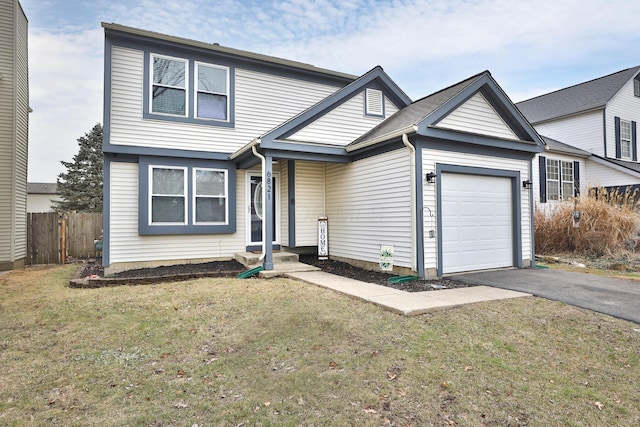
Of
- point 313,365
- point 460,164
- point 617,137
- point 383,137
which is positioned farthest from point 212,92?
point 617,137

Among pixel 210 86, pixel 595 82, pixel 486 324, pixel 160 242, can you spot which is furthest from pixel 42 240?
pixel 595 82

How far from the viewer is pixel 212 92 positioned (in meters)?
9.79

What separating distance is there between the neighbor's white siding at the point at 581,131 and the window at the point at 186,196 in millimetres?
17439

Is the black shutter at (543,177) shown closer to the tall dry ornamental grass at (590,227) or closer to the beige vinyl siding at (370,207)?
the tall dry ornamental grass at (590,227)

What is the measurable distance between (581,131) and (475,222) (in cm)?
1434

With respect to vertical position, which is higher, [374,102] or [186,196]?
[374,102]

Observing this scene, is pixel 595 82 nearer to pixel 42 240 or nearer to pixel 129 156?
pixel 129 156

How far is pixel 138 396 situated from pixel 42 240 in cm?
1087

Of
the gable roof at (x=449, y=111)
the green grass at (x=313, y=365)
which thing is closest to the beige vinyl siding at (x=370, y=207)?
the gable roof at (x=449, y=111)

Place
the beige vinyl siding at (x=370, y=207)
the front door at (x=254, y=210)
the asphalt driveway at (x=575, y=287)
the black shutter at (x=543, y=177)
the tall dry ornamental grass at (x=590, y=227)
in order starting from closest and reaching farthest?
1. the asphalt driveway at (x=575, y=287)
2. the beige vinyl siding at (x=370, y=207)
3. the front door at (x=254, y=210)
4. the tall dry ornamental grass at (x=590, y=227)
5. the black shutter at (x=543, y=177)

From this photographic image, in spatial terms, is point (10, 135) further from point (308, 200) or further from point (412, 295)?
point (412, 295)

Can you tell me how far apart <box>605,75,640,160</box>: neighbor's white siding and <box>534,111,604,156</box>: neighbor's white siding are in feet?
1.06

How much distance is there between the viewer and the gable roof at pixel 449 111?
24.5ft

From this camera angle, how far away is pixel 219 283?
23.8 feet
